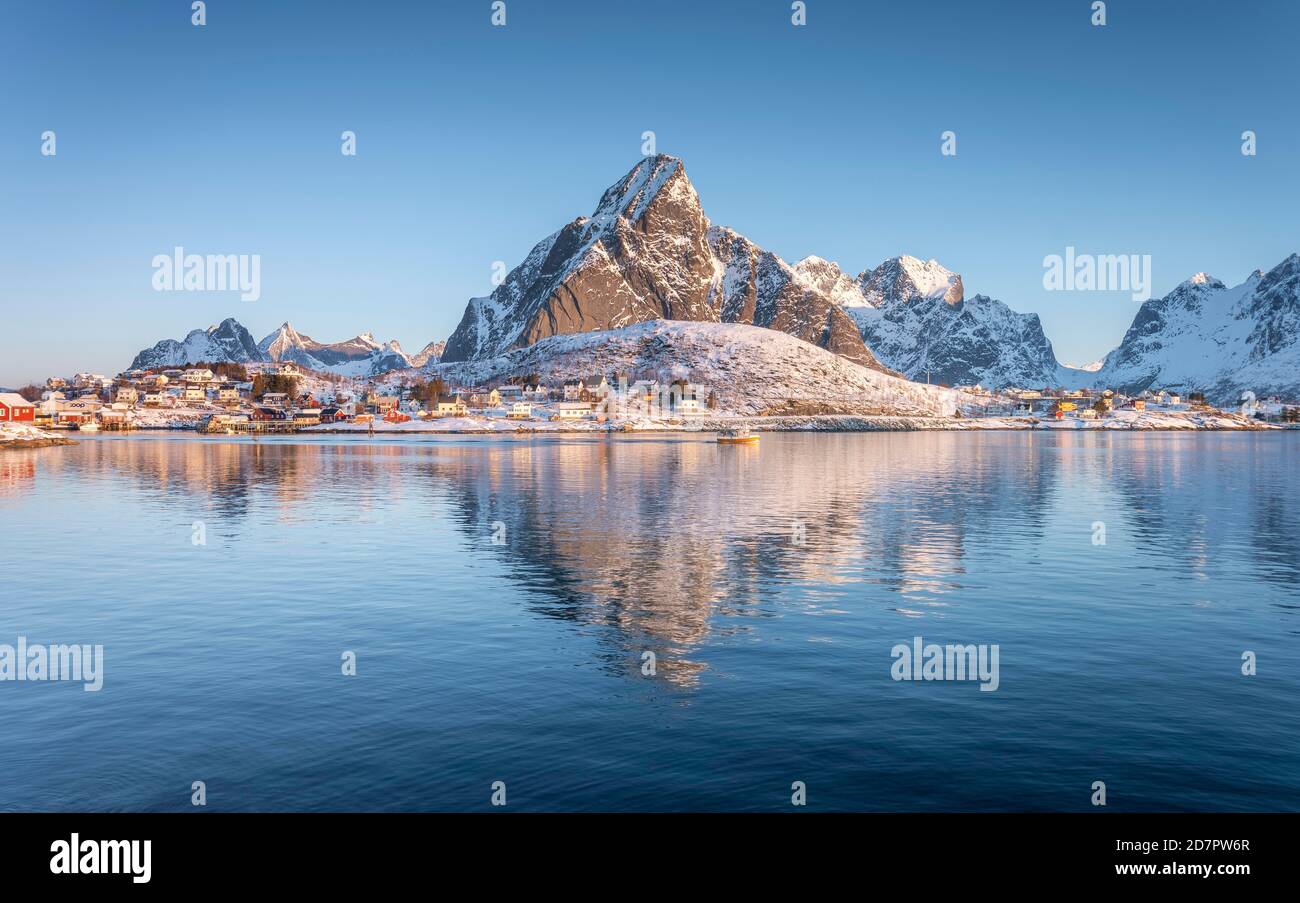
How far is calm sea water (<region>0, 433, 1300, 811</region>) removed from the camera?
20.9 m

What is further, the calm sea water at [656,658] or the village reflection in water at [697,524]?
the village reflection in water at [697,524]

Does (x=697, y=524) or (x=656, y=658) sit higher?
(x=697, y=524)

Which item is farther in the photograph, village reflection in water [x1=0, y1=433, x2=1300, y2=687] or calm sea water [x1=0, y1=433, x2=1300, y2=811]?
village reflection in water [x1=0, y1=433, x2=1300, y2=687]

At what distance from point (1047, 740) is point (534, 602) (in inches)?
867

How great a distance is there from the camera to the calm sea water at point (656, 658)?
68.7 feet

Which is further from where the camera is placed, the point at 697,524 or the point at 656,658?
the point at 697,524

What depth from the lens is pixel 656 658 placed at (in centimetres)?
3097

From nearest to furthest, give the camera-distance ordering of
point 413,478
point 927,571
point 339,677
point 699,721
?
point 699,721 → point 339,677 → point 927,571 → point 413,478

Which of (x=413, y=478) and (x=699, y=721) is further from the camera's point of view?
(x=413, y=478)

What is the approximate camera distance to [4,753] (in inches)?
898
